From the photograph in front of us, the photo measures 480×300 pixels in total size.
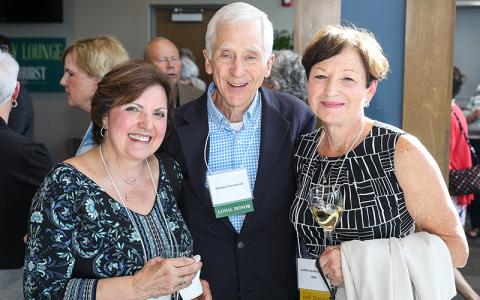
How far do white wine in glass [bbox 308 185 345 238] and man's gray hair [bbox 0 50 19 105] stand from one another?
1.36 meters

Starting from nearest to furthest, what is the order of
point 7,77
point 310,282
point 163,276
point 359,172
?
point 163,276, point 359,172, point 310,282, point 7,77

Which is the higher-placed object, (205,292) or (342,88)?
(342,88)

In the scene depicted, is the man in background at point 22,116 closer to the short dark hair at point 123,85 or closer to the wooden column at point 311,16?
the wooden column at point 311,16

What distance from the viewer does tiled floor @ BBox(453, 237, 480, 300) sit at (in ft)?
17.3

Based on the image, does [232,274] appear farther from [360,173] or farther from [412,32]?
[412,32]

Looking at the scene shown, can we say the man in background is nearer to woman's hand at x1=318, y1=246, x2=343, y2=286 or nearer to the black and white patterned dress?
the black and white patterned dress

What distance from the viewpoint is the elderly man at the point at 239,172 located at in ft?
7.54

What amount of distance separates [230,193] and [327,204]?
0.44 metres

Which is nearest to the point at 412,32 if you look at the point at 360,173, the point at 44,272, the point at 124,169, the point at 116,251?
the point at 360,173

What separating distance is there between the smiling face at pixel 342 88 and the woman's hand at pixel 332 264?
44cm

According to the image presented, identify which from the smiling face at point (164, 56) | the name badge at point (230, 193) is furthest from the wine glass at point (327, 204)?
the smiling face at point (164, 56)

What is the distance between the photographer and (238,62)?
2.31m

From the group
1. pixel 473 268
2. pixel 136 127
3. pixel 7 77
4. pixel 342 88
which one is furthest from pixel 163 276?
pixel 473 268

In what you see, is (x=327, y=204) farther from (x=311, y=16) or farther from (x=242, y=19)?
(x=311, y=16)
